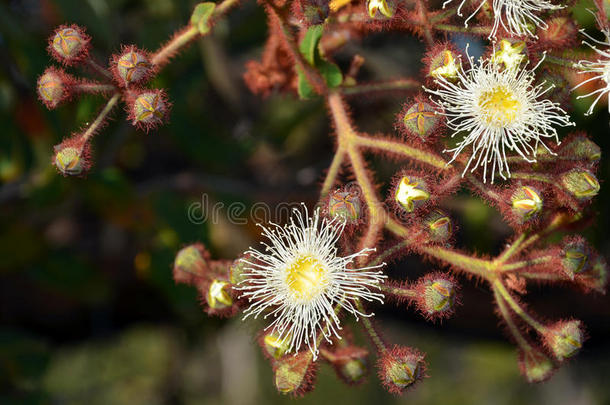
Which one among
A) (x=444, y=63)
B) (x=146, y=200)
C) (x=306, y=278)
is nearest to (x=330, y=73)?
(x=444, y=63)

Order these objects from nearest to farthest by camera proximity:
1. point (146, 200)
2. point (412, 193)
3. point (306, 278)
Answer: point (412, 193) < point (306, 278) < point (146, 200)

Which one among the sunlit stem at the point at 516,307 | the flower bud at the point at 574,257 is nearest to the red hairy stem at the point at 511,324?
the sunlit stem at the point at 516,307

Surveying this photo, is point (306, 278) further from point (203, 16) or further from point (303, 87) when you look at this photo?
point (203, 16)

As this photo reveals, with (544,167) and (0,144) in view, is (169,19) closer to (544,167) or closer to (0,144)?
(0,144)

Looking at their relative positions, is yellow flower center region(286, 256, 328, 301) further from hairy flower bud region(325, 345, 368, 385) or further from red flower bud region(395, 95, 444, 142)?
red flower bud region(395, 95, 444, 142)

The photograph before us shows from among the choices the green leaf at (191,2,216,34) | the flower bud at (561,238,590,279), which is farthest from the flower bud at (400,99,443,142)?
the green leaf at (191,2,216,34)

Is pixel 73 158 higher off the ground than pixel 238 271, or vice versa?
pixel 73 158

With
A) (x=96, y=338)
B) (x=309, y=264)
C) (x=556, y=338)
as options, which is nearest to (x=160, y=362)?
(x=96, y=338)
